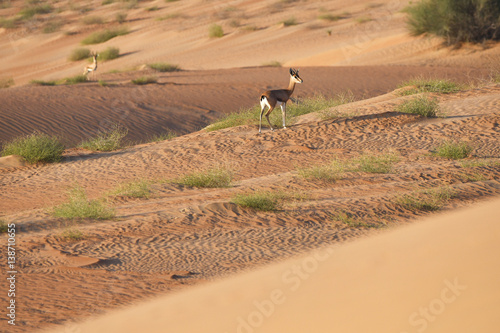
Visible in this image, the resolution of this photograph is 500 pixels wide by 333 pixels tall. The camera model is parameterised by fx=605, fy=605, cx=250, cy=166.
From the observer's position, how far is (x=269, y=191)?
8.84 meters

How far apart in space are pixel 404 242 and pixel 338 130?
332 inches

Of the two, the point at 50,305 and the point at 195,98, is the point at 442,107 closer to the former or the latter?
the point at 195,98

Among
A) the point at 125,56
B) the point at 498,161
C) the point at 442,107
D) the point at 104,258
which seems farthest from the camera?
the point at 125,56

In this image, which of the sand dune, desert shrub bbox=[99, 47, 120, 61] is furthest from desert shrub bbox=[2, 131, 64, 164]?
desert shrub bbox=[99, 47, 120, 61]

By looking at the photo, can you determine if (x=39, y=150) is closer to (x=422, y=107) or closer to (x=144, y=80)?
(x=422, y=107)

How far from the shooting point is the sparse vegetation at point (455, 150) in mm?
11094

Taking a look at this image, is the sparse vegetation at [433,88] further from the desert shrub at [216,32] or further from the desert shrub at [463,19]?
the desert shrub at [216,32]

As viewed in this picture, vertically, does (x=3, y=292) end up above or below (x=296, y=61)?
above

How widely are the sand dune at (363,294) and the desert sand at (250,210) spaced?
0.06ft

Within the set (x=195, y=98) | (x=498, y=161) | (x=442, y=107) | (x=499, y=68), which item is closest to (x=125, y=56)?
(x=195, y=98)

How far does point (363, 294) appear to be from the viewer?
4113mm

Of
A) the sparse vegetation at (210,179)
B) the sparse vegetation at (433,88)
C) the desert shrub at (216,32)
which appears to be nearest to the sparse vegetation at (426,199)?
the sparse vegetation at (210,179)

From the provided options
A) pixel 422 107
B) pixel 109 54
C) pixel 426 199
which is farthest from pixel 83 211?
pixel 109 54

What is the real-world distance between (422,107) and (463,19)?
15.5 m
